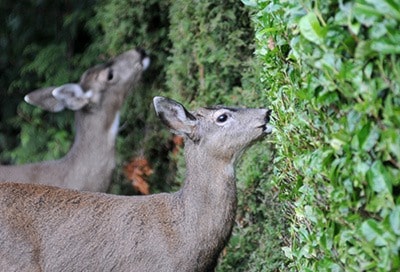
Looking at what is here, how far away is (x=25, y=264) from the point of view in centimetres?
626

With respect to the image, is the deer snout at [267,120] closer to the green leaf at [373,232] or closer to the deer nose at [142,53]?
the green leaf at [373,232]

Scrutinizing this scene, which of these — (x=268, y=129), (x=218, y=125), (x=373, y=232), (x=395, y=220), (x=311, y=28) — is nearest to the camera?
(x=395, y=220)

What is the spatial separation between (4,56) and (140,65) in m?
2.80

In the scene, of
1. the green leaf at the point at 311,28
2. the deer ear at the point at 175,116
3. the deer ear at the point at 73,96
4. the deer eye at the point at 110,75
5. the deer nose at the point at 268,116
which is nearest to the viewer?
the green leaf at the point at 311,28

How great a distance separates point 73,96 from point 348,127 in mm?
6167

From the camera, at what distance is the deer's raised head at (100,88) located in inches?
386

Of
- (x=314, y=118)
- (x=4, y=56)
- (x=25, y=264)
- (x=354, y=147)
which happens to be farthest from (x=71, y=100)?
(x=354, y=147)

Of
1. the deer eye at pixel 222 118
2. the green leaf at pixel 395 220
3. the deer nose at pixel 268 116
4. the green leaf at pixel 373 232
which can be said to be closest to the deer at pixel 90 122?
the deer eye at pixel 222 118

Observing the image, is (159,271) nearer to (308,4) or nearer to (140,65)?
(308,4)

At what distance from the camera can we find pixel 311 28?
3877 mm

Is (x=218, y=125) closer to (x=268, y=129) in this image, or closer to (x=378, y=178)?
(x=268, y=129)

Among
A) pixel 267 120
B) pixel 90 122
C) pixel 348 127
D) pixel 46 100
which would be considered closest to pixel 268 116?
pixel 267 120

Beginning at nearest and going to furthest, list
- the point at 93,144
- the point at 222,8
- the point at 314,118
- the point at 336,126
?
the point at 336,126
the point at 314,118
the point at 222,8
the point at 93,144

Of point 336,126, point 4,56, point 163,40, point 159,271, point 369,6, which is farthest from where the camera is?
point 4,56
